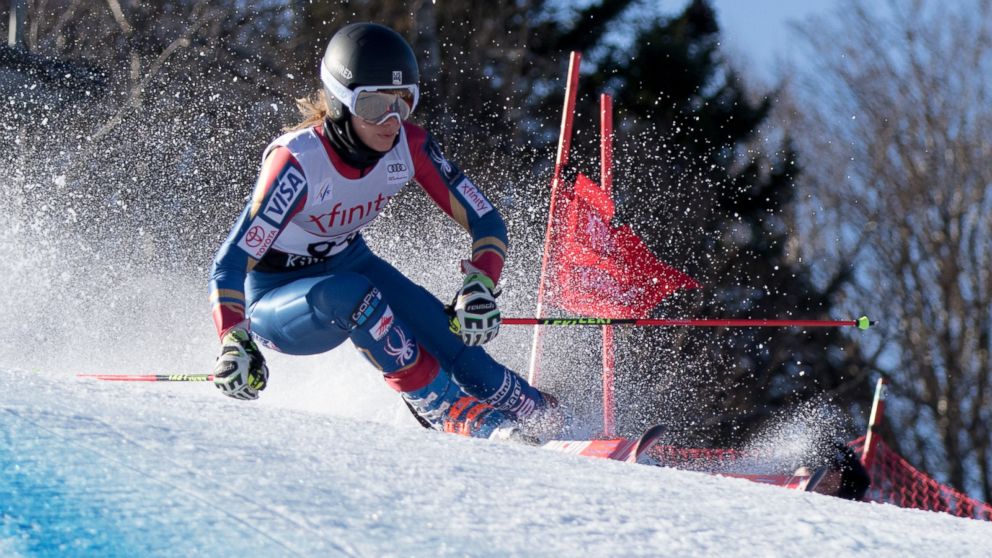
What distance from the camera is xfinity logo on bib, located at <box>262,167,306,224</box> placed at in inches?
123

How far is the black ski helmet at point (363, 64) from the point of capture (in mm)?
3180

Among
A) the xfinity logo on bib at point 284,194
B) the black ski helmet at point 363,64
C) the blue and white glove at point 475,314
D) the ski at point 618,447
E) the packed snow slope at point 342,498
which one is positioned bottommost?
the packed snow slope at point 342,498

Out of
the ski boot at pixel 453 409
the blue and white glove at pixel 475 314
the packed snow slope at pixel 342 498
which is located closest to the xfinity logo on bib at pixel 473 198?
the blue and white glove at pixel 475 314

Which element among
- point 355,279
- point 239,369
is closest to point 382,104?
point 355,279

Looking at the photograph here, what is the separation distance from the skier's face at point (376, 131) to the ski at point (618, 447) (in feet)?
3.42

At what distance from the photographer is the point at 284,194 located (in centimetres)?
315

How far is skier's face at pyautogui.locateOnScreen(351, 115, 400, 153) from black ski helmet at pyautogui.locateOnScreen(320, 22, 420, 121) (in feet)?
0.17

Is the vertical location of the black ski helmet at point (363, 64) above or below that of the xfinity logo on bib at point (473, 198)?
above

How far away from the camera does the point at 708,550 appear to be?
1.58 metres

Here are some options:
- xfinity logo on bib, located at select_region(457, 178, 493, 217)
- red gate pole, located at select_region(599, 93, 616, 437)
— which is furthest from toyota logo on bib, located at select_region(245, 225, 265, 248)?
red gate pole, located at select_region(599, 93, 616, 437)

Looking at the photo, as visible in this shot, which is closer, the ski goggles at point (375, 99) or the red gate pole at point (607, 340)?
the ski goggles at point (375, 99)

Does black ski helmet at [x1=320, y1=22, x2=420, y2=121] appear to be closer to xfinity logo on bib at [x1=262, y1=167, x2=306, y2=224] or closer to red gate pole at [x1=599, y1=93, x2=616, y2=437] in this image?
xfinity logo on bib at [x1=262, y1=167, x2=306, y2=224]

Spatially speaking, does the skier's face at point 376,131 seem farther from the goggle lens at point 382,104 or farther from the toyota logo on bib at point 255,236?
the toyota logo on bib at point 255,236

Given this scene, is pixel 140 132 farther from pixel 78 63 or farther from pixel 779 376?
pixel 779 376
